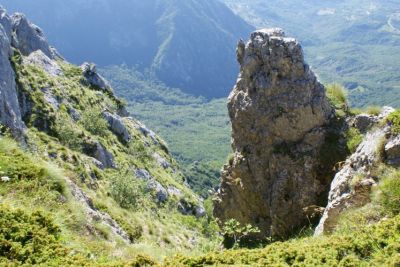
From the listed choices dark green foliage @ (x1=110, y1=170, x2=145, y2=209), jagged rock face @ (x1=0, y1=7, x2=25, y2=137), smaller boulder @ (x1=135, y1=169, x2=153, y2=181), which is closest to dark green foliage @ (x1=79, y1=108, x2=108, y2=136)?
smaller boulder @ (x1=135, y1=169, x2=153, y2=181)

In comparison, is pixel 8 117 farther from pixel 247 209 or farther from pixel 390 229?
pixel 390 229

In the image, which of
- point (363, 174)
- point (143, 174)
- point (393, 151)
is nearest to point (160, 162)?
point (143, 174)

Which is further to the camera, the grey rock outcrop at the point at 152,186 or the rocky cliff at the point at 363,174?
the grey rock outcrop at the point at 152,186

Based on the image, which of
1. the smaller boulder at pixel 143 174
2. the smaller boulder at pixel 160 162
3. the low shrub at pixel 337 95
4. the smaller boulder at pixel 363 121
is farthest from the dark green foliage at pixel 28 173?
the smaller boulder at pixel 160 162

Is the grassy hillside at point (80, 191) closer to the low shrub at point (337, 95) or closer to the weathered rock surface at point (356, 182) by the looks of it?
the weathered rock surface at point (356, 182)

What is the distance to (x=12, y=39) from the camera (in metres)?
94.8

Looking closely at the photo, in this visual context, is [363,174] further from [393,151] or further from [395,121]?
[395,121]

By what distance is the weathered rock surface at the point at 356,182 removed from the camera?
1722cm

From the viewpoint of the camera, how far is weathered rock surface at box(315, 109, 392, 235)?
17.2m

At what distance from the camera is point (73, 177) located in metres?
27.4

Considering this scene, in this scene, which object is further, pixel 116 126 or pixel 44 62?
pixel 44 62

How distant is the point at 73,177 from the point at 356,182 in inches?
645

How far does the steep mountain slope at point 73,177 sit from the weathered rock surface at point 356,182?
6.13 metres

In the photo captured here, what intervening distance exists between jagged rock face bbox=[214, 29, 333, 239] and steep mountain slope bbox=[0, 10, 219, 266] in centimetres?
497
